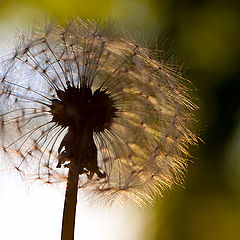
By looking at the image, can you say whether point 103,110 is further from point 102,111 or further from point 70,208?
point 70,208

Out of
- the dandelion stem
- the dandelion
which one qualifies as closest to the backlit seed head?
the dandelion

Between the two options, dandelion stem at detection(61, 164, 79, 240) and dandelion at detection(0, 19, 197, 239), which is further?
dandelion at detection(0, 19, 197, 239)

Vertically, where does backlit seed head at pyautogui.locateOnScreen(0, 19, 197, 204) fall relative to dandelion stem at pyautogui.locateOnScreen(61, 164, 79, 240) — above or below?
above

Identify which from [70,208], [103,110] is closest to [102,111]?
[103,110]

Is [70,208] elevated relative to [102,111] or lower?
lower

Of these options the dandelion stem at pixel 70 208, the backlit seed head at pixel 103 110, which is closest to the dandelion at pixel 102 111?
the backlit seed head at pixel 103 110

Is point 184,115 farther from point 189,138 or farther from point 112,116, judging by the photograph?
point 112,116

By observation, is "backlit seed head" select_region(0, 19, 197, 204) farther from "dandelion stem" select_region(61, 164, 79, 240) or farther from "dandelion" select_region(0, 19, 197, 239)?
Answer: "dandelion stem" select_region(61, 164, 79, 240)
